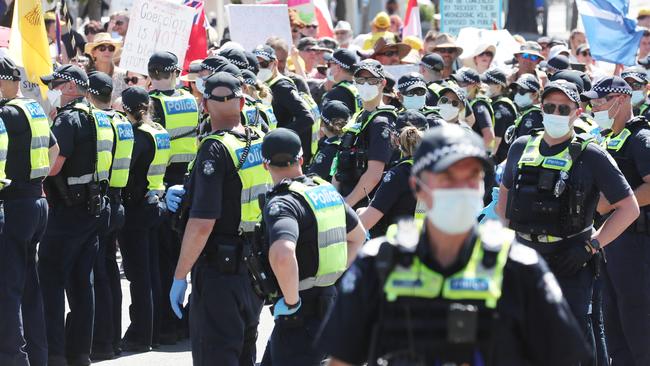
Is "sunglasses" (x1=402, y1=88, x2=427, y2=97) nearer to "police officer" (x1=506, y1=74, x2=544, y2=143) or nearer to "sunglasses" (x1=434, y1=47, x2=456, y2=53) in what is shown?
"police officer" (x1=506, y1=74, x2=544, y2=143)

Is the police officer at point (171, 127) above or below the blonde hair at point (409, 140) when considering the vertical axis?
below

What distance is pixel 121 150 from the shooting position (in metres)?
9.09

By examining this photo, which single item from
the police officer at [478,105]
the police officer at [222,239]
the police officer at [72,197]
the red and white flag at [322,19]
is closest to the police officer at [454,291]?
the police officer at [222,239]

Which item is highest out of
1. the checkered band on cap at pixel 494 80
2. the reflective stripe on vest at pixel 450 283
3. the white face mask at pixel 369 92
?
the reflective stripe on vest at pixel 450 283

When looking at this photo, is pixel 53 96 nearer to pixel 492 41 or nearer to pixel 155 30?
pixel 155 30

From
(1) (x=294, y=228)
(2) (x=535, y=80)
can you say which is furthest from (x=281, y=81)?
(1) (x=294, y=228)

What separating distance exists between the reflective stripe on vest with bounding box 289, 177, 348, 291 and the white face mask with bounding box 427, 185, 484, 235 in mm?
2323

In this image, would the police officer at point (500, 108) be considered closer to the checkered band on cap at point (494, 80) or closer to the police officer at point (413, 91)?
the checkered band on cap at point (494, 80)

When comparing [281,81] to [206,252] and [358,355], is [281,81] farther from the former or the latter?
[358,355]

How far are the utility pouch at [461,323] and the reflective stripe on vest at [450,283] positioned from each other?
0.05m

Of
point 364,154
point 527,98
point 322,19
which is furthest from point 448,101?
point 322,19

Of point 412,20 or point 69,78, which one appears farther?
point 412,20

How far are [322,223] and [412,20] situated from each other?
12983 millimetres

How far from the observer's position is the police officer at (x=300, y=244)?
20.0 ft
